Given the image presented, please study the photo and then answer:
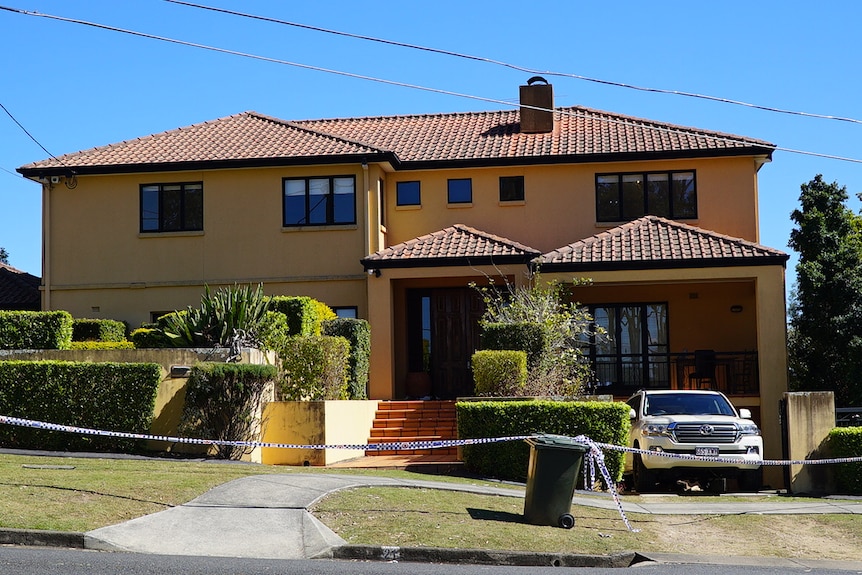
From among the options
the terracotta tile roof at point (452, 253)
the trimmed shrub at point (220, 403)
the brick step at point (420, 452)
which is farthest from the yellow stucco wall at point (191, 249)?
the trimmed shrub at point (220, 403)

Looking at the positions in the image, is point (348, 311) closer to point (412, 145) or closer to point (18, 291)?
point (412, 145)

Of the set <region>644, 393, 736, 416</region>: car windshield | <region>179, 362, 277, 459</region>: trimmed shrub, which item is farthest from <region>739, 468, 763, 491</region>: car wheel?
<region>179, 362, 277, 459</region>: trimmed shrub

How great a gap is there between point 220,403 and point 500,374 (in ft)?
16.0

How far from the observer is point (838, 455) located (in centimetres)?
1709

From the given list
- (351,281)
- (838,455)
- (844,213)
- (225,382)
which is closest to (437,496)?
(225,382)

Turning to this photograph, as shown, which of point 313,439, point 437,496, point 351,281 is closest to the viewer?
point 437,496

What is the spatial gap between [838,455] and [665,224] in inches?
326

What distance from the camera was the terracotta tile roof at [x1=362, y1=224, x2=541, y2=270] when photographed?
76.5ft

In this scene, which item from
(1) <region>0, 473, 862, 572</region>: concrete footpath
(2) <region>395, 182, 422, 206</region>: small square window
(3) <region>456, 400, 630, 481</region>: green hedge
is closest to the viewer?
(1) <region>0, 473, 862, 572</region>: concrete footpath

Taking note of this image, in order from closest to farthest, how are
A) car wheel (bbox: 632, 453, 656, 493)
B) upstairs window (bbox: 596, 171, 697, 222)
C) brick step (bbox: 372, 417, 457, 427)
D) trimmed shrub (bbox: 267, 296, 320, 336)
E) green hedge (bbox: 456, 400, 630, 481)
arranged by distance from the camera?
1. green hedge (bbox: 456, 400, 630, 481)
2. car wheel (bbox: 632, 453, 656, 493)
3. trimmed shrub (bbox: 267, 296, 320, 336)
4. brick step (bbox: 372, 417, 457, 427)
5. upstairs window (bbox: 596, 171, 697, 222)

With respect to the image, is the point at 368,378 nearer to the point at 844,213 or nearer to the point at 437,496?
the point at 437,496

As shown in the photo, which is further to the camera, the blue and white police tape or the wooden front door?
the wooden front door

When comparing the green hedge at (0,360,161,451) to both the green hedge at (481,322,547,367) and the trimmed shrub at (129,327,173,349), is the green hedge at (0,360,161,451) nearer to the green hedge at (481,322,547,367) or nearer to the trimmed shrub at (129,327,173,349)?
the trimmed shrub at (129,327,173,349)

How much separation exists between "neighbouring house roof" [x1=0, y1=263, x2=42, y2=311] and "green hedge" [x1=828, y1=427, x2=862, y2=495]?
18943 mm
